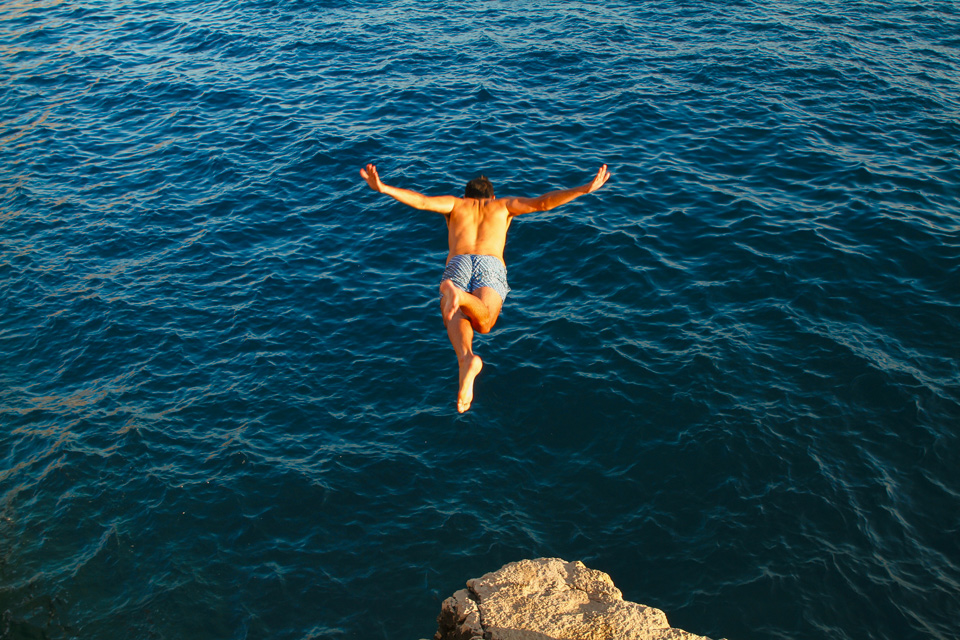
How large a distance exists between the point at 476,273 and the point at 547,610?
395cm

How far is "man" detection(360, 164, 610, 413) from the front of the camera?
847 cm

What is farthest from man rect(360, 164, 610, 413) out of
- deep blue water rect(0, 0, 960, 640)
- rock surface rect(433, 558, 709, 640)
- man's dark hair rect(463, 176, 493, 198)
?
deep blue water rect(0, 0, 960, 640)

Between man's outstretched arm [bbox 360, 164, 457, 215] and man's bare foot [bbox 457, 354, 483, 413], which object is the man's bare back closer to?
man's outstretched arm [bbox 360, 164, 457, 215]

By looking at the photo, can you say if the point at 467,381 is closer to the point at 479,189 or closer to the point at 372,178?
the point at 372,178

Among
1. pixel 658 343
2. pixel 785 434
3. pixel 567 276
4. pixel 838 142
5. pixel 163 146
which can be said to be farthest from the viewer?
pixel 163 146

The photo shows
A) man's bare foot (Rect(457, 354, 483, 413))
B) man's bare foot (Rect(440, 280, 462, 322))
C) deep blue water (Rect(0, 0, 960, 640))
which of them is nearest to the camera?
man's bare foot (Rect(457, 354, 483, 413))

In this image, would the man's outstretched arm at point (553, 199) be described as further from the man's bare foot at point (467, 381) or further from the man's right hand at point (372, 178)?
the man's bare foot at point (467, 381)

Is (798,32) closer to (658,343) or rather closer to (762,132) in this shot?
(762,132)

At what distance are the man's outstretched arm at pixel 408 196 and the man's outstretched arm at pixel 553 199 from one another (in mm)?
780

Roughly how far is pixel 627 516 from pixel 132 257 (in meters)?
13.4

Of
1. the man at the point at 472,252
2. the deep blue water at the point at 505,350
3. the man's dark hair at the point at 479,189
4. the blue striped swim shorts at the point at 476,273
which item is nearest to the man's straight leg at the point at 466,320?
the man at the point at 472,252

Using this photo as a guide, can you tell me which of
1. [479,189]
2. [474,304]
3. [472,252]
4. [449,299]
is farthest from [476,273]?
[479,189]

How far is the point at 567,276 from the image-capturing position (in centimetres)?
1630

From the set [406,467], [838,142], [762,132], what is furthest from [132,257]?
A: [838,142]
